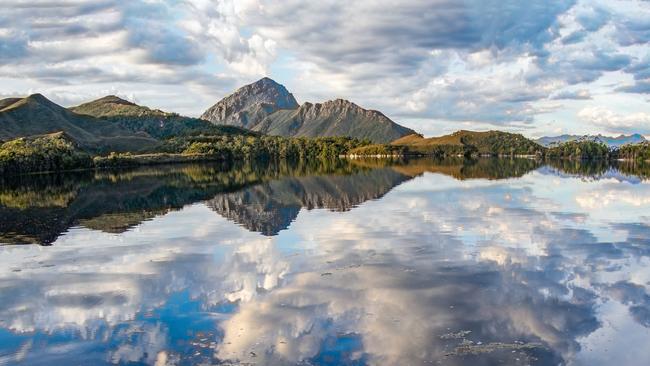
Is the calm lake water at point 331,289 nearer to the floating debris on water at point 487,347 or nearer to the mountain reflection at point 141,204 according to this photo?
the floating debris on water at point 487,347

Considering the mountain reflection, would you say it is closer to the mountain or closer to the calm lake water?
the mountain

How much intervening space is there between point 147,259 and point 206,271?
712 centimetres

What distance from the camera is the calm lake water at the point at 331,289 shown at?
23.9 m

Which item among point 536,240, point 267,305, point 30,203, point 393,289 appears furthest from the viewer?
point 30,203

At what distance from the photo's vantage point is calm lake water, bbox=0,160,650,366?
78.4ft

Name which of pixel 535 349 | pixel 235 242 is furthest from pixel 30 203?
pixel 535 349

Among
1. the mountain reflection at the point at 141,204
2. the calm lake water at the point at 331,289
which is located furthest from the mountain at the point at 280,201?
the calm lake water at the point at 331,289

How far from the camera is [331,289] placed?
3300 cm

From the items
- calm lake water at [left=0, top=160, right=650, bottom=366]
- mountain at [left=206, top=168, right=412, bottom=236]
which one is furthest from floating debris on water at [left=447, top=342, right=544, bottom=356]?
mountain at [left=206, top=168, right=412, bottom=236]

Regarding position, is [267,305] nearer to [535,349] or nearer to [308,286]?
[308,286]

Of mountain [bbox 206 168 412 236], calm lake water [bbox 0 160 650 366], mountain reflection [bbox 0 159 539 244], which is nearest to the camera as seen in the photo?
calm lake water [bbox 0 160 650 366]

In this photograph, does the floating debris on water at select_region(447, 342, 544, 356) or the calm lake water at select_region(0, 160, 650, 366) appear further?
the calm lake water at select_region(0, 160, 650, 366)

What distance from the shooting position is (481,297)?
3083 centimetres

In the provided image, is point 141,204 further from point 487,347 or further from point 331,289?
point 487,347
